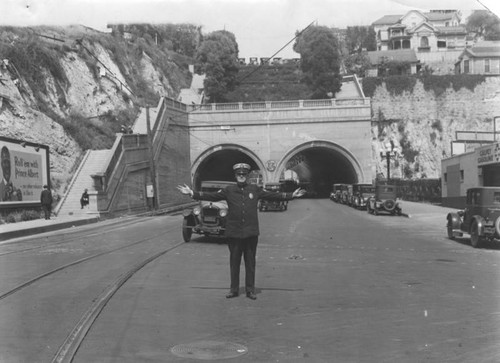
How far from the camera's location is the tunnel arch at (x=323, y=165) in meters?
59.0

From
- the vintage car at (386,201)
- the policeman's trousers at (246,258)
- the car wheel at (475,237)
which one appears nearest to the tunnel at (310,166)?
the vintage car at (386,201)

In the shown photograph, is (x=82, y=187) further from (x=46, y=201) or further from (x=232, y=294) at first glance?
(x=232, y=294)

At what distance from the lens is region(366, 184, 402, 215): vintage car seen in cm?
3175

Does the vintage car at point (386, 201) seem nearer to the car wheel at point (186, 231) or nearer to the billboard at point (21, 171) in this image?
the car wheel at point (186, 231)

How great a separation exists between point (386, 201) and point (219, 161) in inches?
1427

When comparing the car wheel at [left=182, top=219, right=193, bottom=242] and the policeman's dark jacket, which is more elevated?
the policeman's dark jacket

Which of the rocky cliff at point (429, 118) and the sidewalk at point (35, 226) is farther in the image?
the rocky cliff at point (429, 118)

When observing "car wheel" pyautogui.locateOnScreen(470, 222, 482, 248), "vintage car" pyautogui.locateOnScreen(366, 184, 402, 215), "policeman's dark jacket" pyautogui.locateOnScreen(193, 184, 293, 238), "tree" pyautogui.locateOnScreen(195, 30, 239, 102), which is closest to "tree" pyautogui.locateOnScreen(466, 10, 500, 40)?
"policeman's dark jacket" pyautogui.locateOnScreen(193, 184, 293, 238)

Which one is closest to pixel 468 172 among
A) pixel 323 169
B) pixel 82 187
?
pixel 82 187

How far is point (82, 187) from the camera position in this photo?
33.8 meters

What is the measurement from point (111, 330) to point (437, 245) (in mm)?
12271

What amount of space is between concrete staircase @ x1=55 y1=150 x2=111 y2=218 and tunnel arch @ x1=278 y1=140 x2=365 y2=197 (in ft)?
81.5

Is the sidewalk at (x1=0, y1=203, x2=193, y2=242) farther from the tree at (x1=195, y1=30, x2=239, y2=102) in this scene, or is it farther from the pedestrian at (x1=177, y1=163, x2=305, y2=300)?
the pedestrian at (x1=177, y1=163, x2=305, y2=300)

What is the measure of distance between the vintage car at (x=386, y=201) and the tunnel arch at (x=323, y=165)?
25990 millimetres
